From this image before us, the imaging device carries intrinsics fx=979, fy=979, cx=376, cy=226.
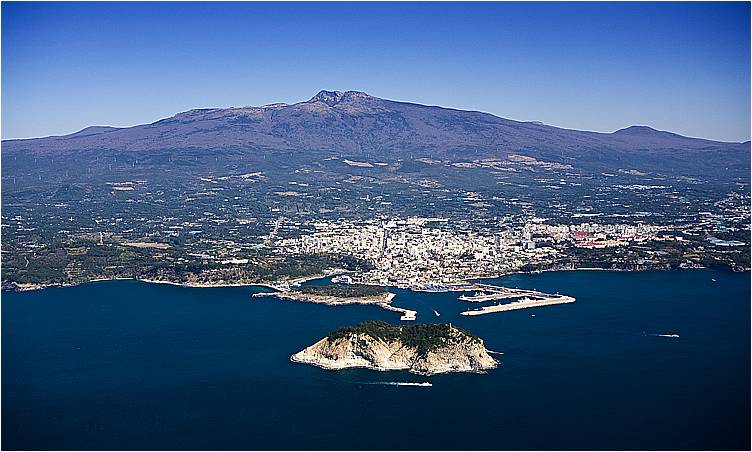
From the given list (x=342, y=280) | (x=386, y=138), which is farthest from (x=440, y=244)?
(x=386, y=138)

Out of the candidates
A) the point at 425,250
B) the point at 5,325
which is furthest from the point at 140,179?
the point at 5,325

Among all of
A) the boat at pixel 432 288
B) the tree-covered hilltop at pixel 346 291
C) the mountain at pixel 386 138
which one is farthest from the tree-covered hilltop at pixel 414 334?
the mountain at pixel 386 138

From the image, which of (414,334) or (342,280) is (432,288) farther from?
(414,334)

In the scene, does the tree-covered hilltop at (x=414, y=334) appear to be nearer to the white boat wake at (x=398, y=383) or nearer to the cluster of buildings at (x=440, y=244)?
the white boat wake at (x=398, y=383)

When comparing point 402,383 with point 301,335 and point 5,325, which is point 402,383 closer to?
point 301,335

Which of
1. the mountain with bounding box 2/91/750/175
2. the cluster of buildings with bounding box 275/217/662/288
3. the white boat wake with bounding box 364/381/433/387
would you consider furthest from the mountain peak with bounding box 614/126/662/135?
the white boat wake with bounding box 364/381/433/387

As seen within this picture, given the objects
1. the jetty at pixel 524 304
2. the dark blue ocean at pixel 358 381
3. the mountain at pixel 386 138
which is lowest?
the dark blue ocean at pixel 358 381
